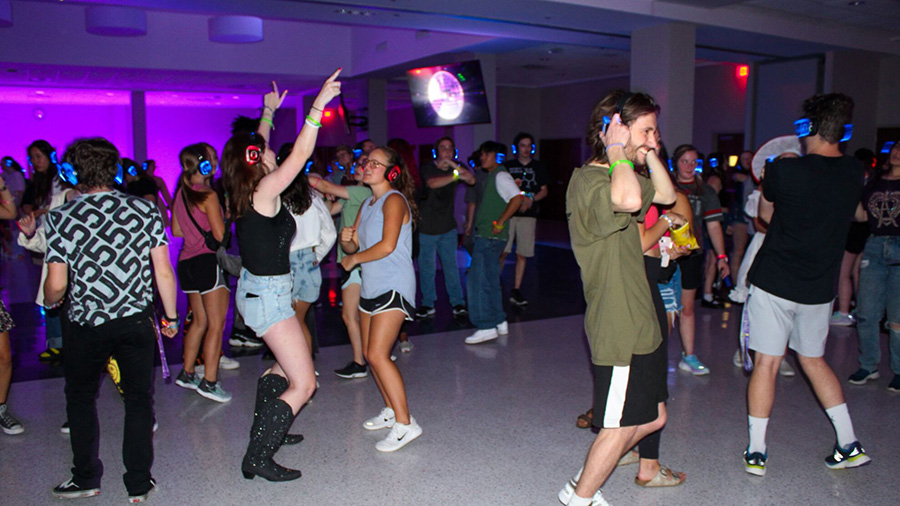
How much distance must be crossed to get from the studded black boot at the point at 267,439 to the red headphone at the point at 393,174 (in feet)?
4.04

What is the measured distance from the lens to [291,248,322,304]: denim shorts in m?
3.91

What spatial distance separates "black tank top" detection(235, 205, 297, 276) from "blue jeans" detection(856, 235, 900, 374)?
12.4 feet

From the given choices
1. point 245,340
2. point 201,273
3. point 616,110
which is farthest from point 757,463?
point 245,340

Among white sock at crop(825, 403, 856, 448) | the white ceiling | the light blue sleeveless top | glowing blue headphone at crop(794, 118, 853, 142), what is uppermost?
the white ceiling

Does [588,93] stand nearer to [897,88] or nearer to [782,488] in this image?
[897,88]

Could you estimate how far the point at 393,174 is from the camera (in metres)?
3.41

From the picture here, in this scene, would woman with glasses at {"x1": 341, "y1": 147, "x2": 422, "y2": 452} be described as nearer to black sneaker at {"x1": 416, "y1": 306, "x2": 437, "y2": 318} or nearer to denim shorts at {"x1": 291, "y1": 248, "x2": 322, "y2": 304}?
denim shorts at {"x1": 291, "y1": 248, "x2": 322, "y2": 304}

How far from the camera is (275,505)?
110 inches

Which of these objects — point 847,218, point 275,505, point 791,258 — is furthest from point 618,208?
point 275,505

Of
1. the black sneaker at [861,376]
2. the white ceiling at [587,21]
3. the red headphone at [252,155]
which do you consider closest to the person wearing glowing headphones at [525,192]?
the white ceiling at [587,21]

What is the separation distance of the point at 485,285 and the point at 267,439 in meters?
2.84

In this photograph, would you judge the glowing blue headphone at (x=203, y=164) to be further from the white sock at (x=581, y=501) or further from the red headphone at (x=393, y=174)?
the white sock at (x=581, y=501)

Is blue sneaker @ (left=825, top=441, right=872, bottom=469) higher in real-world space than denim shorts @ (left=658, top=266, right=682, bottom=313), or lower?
lower

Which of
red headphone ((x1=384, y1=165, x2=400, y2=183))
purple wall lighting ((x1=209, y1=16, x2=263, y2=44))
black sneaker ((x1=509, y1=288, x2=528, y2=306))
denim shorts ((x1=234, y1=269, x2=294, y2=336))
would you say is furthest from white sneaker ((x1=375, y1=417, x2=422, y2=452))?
purple wall lighting ((x1=209, y1=16, x2=263, y2=44))
